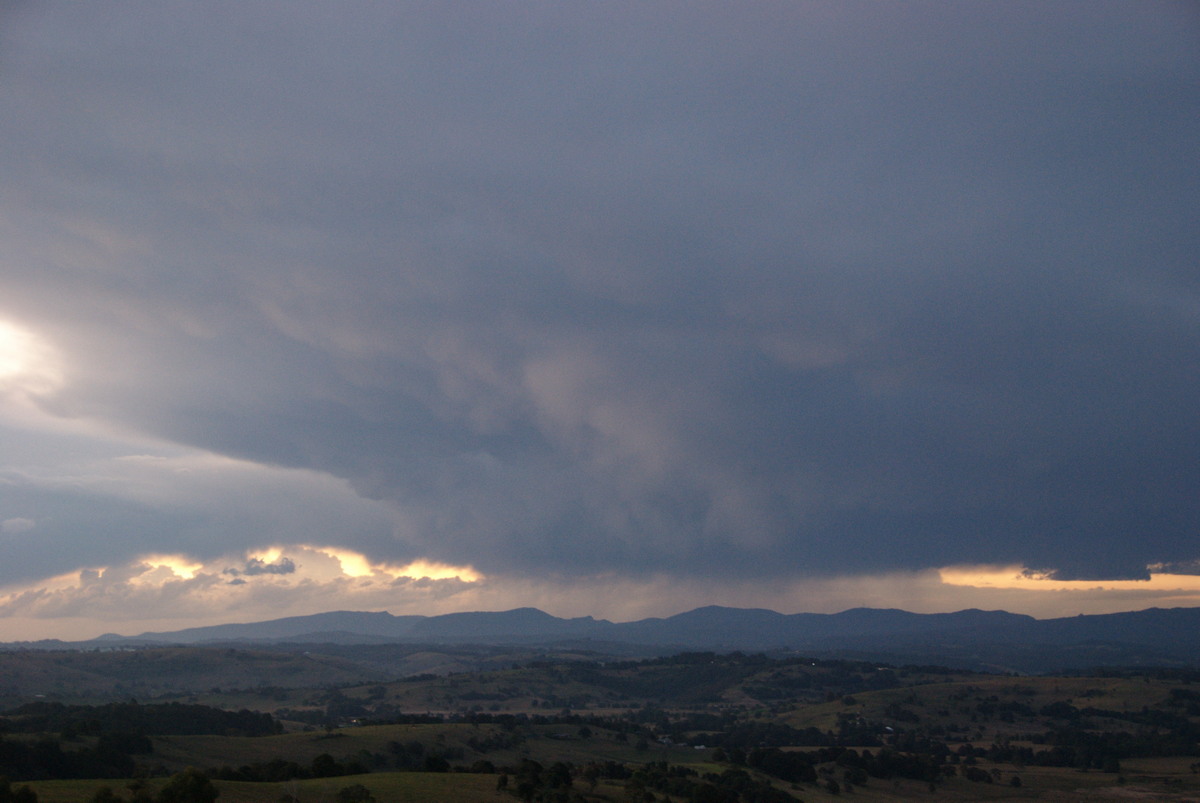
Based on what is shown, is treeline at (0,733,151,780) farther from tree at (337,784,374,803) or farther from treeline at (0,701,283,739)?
tree at (337,784,374,803)

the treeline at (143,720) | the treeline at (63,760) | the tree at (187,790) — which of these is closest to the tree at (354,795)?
the tree at (187,790)

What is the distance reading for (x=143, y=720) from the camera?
395 feet

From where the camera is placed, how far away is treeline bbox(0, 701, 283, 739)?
10214cm

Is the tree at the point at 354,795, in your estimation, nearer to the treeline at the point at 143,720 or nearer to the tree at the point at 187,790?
the tree at the point at 187,790

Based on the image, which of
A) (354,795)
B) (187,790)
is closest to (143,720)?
(354,795)

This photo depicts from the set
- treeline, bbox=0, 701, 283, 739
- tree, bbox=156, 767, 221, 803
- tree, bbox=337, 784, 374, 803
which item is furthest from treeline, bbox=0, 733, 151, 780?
tree, bbox=156, 767, 221, 803

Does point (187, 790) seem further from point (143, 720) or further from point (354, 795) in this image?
point (143, 720)

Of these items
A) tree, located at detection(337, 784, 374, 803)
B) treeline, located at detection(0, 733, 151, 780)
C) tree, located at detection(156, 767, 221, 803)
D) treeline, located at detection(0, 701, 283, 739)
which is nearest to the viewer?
tree, located at detection(156, 767, 221, 803)

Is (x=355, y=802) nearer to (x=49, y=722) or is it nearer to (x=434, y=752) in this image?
(x=434, y=752)

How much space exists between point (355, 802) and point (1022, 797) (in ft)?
330

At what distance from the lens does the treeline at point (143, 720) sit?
102144mm

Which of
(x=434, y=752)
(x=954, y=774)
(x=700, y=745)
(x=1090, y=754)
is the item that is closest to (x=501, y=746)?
(x=434, y=752)

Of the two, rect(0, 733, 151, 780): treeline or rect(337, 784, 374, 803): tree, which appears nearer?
rect(337, 784, 374, 803): tree

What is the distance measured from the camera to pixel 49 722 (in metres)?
106
